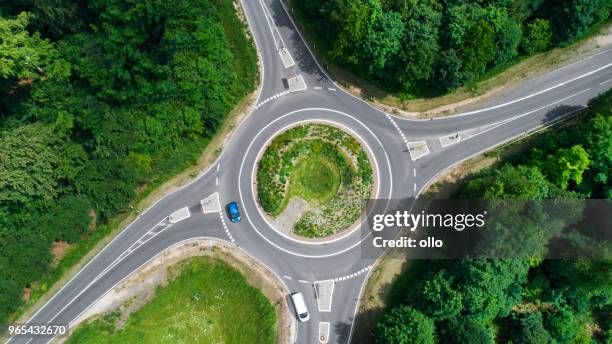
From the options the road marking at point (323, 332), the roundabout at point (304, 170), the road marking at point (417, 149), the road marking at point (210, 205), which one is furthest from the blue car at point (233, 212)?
the road marking at point (417, 149)

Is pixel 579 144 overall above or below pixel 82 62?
below

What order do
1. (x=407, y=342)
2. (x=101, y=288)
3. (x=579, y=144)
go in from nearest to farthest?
1. (x=407, y=342)
2. (x=579, y=144)
3. (x=101, y=288)

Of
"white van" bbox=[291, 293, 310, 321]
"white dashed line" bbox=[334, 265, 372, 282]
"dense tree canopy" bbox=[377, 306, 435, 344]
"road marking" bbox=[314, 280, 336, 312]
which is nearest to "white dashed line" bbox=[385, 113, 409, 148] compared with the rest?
"white dashed line" bbox=[334, 265, 372, 282]

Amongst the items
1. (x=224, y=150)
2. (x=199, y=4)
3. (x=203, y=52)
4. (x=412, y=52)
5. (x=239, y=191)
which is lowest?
(x=239, y=191)

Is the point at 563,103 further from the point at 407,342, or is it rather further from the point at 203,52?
the point at 203,52

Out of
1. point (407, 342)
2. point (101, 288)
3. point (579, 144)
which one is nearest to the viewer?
point (407, 342)

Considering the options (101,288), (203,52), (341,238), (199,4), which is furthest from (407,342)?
(199,4)

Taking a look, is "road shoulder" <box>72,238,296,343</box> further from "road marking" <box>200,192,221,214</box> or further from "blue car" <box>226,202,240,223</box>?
"road marking" <box>200,192,221,214</box>
